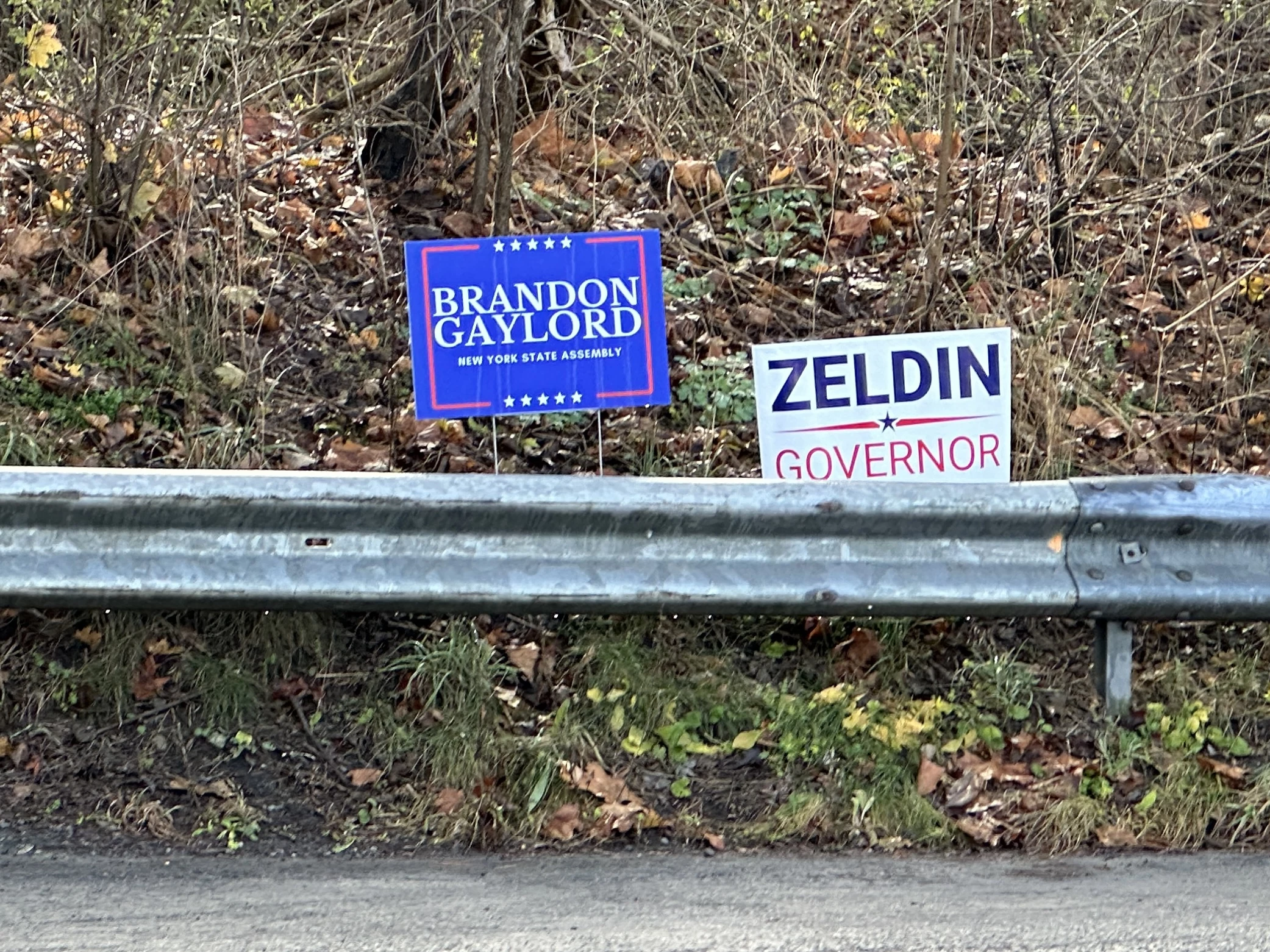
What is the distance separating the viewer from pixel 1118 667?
3.96 meters

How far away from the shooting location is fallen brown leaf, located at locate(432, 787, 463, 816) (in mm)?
3592

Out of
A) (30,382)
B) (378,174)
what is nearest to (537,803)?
(30,382)

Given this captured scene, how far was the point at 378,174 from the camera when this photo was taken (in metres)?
5.88

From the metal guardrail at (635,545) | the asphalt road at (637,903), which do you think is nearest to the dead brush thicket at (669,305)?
the asphalt road at (637,903)

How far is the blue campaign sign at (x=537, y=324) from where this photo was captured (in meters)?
4.23

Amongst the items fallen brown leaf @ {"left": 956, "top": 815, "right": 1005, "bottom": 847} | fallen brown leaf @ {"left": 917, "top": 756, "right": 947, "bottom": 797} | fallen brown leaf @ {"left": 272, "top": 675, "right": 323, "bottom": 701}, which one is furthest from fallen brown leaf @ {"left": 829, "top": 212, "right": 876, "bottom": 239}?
fallen brown leaf @ {"left": 272, "top": 675, "right": 323, "bottom": 701}

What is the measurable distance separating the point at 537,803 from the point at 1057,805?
128cm

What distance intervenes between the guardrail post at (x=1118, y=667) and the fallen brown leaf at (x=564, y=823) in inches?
58.0

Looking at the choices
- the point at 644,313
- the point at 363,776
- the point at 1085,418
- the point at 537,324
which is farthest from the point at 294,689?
the point at 1085,418

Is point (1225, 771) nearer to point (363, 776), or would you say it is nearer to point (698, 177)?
point (363, 776)

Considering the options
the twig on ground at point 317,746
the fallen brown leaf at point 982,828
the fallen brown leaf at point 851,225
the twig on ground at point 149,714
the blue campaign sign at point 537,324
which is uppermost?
the fallen brown leaf at point 851,225

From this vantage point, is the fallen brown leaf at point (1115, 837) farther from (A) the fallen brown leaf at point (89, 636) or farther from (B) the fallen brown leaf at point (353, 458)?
(A) the fallen brown leaf at point (89, 636)

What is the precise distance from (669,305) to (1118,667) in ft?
7.21

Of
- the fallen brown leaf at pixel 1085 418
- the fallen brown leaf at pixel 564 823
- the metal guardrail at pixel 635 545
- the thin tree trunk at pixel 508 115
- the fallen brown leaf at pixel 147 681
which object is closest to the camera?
the fallen brown leaf at pixel 564 823
